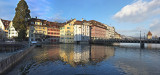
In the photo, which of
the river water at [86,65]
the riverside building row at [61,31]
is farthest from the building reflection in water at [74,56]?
the riverside building row at [61,31]

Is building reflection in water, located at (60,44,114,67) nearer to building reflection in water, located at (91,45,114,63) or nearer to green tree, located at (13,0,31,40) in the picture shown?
building reflection in water, located at (91,45,114,63)

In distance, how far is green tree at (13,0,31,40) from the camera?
56.5m

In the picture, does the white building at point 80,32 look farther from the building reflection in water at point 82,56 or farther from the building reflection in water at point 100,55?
the building reflection in water at point 82,56

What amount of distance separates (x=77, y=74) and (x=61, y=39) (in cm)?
9188

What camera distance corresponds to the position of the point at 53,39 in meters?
101

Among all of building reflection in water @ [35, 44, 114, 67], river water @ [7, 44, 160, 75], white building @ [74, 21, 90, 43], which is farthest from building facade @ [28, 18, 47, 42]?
river water @ [7, 44, 160, 75]

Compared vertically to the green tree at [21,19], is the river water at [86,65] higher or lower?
lower

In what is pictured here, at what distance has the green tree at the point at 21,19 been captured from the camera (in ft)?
185

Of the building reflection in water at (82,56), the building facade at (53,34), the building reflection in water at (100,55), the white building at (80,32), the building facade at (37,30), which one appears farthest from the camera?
the building facade at (53,34)

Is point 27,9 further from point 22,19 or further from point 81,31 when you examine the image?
point 81,31

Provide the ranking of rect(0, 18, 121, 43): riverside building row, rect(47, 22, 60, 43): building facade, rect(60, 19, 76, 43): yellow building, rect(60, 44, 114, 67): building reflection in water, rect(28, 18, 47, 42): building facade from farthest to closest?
rect(60, 19, 76, 43): yellow building < rect(47, 22, 60, 43): building facade < rect(0, 18, 121, 43): riverside building row < rect(28, 18, 47, 42): building facade < rect(60, 44, 114, 67): building reflection in water

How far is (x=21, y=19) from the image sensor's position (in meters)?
57.1

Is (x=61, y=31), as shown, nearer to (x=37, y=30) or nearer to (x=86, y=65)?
(x=37, y=30)

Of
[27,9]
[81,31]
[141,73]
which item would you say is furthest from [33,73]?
[81,31]
